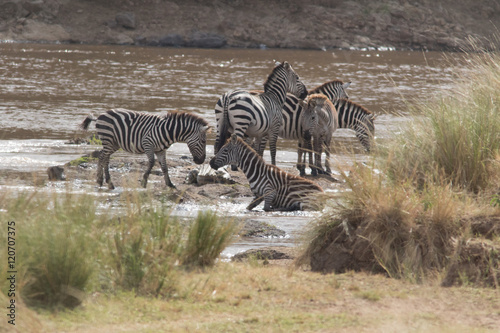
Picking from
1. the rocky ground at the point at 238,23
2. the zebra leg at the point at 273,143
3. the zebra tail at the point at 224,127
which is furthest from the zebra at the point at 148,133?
the rocky ground at the point at 238,23

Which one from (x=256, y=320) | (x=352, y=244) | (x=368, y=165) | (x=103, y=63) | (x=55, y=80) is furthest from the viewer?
(x=103, y=63)

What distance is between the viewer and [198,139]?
1162 cm

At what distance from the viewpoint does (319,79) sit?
2762 cm

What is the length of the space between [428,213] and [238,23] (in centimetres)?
3719

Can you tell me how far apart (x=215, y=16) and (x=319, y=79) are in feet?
56.0

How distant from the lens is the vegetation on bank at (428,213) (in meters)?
6.08

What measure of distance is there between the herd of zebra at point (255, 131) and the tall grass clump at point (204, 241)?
3.13 meters

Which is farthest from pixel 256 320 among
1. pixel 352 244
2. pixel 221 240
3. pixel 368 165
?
pixel 368 165

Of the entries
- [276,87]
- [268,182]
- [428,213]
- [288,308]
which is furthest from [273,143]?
[288,308]

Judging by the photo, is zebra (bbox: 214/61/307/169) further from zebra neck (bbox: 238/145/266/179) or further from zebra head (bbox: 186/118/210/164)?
zebra neck (bbox: 238/145/266/179)

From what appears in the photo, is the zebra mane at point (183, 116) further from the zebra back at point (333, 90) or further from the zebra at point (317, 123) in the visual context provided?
the zebra back at point (333, 90)

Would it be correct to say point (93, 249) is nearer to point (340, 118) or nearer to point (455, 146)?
point (455, 146)

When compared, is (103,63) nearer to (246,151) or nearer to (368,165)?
(246,151)

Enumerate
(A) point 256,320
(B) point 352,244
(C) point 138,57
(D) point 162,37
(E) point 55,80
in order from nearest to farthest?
1. (A) point 256,320
2. (B) point 352,244
3. (E) point 55,80
4. (C) point 138,57
5. (D) point 162,37
